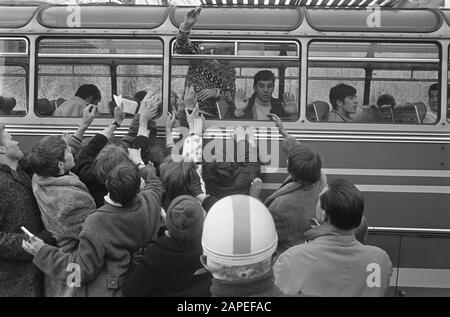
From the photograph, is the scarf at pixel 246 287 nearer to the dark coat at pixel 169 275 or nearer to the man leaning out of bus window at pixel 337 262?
the man leaning out of bus window at pixel 337 262

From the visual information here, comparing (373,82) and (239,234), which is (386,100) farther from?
(239,234)

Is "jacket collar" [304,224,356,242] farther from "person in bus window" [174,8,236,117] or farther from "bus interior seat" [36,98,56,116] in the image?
"bus interior seat" [36,98,56,116]

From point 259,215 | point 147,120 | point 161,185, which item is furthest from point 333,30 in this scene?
point 259,215

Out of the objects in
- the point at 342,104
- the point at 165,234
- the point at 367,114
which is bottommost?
the point at 165,234

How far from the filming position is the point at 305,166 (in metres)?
3.66

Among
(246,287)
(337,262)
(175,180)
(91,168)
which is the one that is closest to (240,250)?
(246,287)

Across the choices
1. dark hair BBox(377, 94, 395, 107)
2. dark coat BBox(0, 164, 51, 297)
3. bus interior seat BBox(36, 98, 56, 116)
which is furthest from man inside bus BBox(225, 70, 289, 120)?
dark coat BBox(0, 164, 51, 297)

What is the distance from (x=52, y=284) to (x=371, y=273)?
7.36 feet

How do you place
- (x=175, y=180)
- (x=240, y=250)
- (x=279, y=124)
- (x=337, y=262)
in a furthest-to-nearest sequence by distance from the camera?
(x=279, y=124) < (x=175, y=180) < (x=337, y=262) < (x=240, y=250)

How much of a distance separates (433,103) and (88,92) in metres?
3.89

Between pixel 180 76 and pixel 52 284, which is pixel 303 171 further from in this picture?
pixel 180 76

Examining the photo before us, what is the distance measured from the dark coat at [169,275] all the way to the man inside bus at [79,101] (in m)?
3.10

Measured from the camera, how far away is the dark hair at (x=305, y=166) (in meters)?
3.65

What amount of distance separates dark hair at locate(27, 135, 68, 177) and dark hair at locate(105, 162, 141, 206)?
579 millimetres
